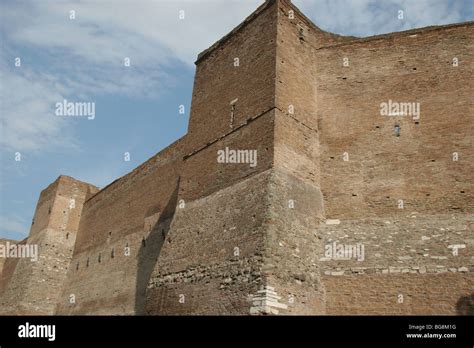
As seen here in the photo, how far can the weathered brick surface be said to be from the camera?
808 centimetres

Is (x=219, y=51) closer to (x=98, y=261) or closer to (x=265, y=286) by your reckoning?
(x=265, y=286)

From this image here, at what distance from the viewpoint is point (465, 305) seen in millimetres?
7566

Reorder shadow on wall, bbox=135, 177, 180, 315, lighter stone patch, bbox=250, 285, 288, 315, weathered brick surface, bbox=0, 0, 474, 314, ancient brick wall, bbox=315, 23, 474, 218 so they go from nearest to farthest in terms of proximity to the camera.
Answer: lighter stone patch, bbox=250, 285, 288, 315 < weathered brick surface, bbox=0, 0, 474, 314 < ancient brick wall, bbox=315, 23, 474, 218 < shadow on wall, bbox=135, 177, 180, 315

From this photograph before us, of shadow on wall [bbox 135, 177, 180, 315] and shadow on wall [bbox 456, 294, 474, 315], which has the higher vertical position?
shadow on wall [bbox 135, 177, 180, 315]

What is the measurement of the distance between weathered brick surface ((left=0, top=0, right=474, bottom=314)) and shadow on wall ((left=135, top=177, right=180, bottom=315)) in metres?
3.39

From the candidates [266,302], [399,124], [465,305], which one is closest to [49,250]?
[266,302]

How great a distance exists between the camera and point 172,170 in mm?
15406

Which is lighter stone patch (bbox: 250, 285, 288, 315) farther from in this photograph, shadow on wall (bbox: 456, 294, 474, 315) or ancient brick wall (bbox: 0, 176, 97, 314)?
ancient brick wall (bbox: 0, 176, 97, 314)

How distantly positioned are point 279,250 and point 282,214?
0.75m

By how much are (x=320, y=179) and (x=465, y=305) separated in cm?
356
